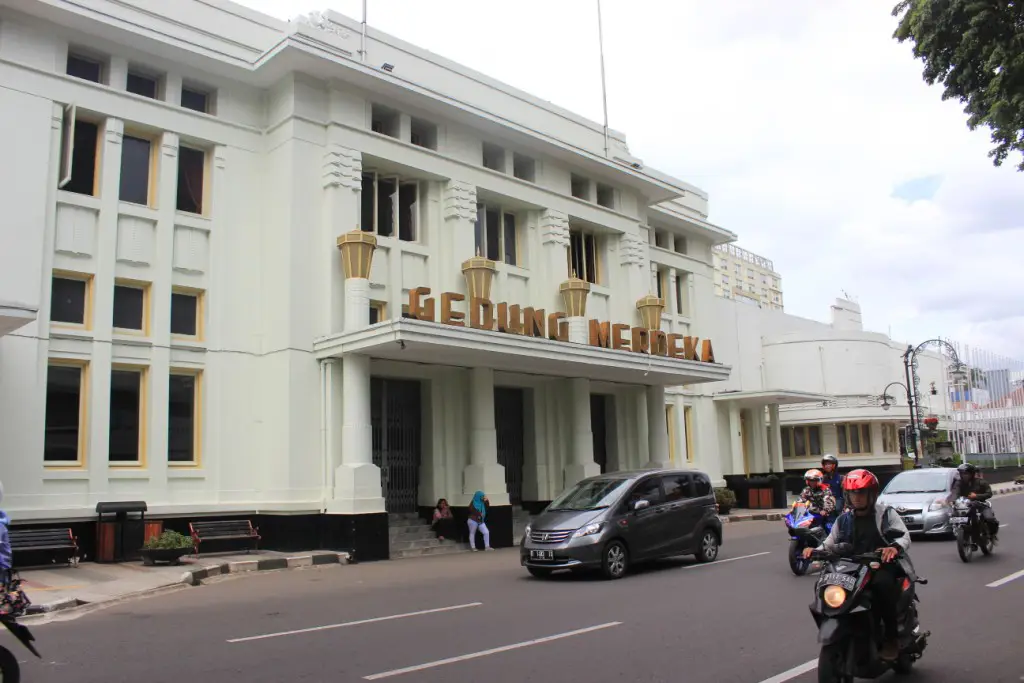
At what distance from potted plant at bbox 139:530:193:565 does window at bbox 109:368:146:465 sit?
270cm

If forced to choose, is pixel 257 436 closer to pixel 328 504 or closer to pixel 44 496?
pixel 328 504

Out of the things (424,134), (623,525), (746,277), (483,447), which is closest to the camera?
(623,525)

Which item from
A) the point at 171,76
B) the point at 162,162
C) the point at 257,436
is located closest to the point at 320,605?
the point at 257,436

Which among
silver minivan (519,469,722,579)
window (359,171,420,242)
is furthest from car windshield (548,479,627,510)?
window (359,171,420,242)

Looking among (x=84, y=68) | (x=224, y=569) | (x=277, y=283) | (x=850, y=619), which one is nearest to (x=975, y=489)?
(x=850, y=619)

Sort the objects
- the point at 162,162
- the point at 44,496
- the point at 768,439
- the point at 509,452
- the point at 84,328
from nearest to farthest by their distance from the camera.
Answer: the point at 44,496 < the point at 84,328 < the point at 162,162 < the point at 509,452 < the point at 768,439

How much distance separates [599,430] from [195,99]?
1569 centimetres

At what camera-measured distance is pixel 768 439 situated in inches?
1501

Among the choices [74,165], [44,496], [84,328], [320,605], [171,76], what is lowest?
[320,605]

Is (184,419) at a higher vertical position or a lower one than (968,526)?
higher

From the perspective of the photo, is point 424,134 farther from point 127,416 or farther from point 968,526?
point 968,526

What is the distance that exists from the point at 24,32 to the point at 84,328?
6.30m

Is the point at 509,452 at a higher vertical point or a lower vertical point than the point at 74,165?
lower

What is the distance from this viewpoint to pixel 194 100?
2080cm
